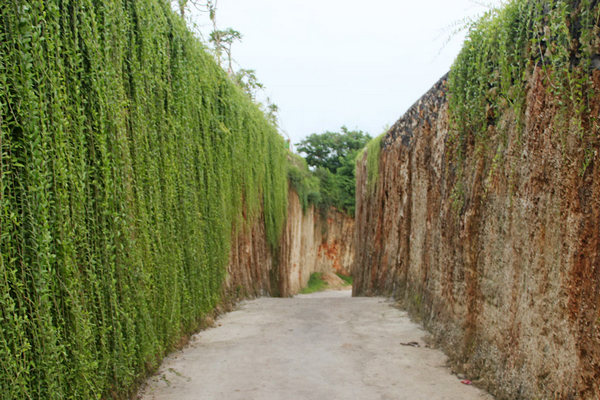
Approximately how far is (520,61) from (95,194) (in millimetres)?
2485

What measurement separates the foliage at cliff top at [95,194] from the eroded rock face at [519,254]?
7.12ft

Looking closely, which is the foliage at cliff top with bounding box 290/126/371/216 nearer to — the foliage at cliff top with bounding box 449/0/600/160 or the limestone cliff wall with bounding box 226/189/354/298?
the limestone cliff wall with bounding box 226/189/354/298

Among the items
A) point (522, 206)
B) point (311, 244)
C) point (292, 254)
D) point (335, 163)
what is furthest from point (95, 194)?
point (335, 163)

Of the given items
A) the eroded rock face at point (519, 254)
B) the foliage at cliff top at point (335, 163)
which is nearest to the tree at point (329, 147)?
the foliage at cliff top at point (335, 163)

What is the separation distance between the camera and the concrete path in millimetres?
2889

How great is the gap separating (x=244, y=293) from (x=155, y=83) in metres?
4.07

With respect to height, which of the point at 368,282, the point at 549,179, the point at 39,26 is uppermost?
the point at 39,26

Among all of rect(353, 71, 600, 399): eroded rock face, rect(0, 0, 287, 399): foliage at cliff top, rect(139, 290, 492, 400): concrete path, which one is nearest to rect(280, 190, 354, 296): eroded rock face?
rect(139, 290, 492, 400): concrete path

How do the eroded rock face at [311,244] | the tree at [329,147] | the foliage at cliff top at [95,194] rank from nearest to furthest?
the foliage at cliff top at [95,194] < the eroded rock face at [311,244] < the tree at [329,147]

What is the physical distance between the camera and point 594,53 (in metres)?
2.00

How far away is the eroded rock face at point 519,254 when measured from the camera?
2020 mm

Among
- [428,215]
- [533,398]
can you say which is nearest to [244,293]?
[428,215]

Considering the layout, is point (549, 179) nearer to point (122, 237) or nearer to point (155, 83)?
point (122, 237)

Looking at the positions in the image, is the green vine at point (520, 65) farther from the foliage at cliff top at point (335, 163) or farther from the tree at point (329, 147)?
the tree at point (329, 147)
